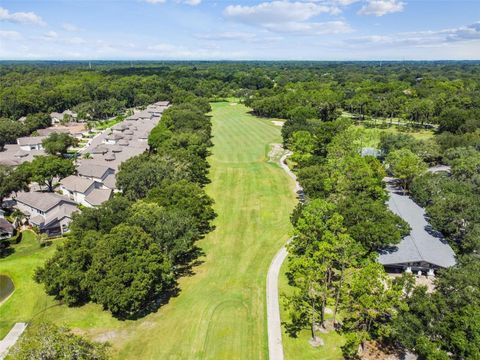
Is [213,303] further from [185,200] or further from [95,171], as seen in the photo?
[95,171]

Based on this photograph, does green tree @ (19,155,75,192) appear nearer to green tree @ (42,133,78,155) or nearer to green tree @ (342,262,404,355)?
green tree @ (42,133,78,155)

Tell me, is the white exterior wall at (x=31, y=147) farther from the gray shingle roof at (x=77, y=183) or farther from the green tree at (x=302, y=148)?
the green tree at (x=302, y=148)

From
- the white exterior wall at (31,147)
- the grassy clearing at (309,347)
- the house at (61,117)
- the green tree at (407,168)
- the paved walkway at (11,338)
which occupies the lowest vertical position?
the paved walkway at (11,338)

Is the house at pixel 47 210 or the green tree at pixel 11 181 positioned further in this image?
the green tree at pixel 11 181

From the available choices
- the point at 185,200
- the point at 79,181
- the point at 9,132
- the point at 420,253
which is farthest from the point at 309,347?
the point at 9,132

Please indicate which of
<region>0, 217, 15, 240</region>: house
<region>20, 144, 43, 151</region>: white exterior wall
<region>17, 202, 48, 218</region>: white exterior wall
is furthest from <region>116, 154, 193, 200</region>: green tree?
<region>20, 144, 43, 151</region>: white exterior wall

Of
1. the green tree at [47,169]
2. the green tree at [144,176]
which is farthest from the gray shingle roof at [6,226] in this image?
the green tree at [144,176]
